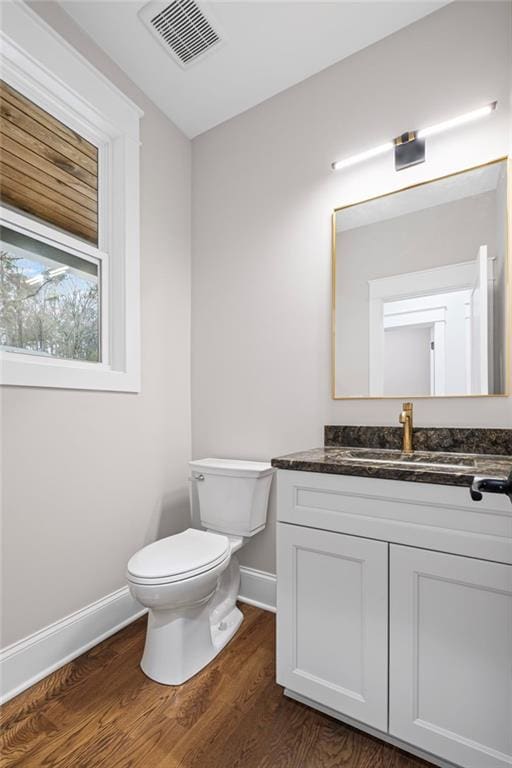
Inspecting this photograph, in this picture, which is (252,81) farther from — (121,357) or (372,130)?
(121,357)

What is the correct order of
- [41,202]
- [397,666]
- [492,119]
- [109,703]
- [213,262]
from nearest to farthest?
1. [397,666]
2. [109,703]
3. [492,119]
4. [41,202]
5. [213,262]

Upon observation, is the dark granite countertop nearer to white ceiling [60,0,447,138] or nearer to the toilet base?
the toilet base

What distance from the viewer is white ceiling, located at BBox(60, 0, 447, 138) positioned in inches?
61.7

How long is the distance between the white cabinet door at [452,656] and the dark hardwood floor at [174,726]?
18cm

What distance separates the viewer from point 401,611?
1079mm

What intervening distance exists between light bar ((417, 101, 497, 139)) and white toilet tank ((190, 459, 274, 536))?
1583mm

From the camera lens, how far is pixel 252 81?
6.25 feet

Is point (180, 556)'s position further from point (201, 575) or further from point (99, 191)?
point (99, 191)

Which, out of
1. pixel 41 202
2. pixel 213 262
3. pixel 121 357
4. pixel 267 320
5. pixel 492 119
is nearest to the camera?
pixel 492 119

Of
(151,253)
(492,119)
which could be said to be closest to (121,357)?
(151,253)

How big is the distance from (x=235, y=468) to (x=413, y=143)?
159 centimetres

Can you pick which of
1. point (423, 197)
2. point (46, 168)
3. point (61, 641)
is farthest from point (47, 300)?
point (423, 197)

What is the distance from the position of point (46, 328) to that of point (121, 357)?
35 cm

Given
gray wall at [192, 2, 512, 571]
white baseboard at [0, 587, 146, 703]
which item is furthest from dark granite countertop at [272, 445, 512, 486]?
white baseboard at [0, 587, 146, 703]
